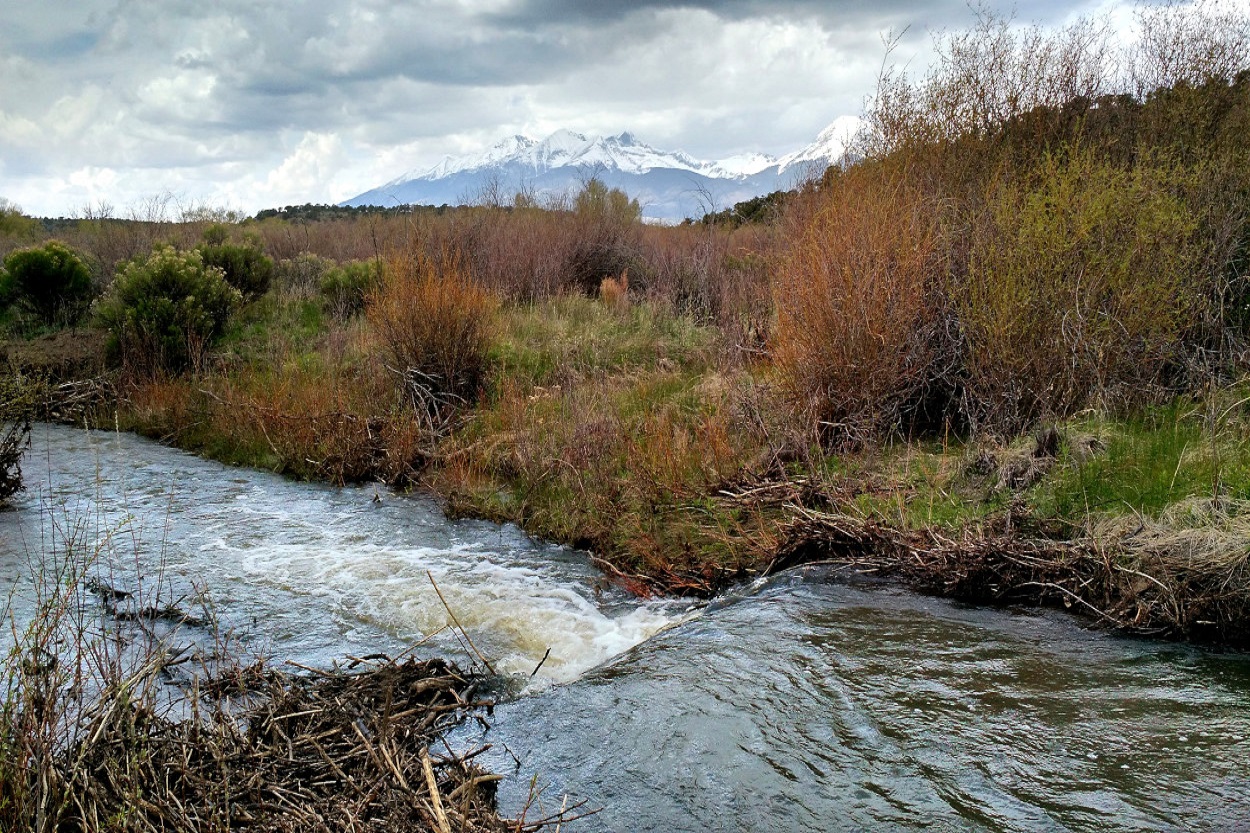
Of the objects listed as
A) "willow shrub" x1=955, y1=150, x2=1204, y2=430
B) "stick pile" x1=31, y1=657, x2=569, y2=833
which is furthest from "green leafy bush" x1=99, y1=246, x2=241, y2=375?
"willow shrub" x1=955, y1=150, x2=1204, y2=430

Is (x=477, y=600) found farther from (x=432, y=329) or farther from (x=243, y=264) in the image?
(x=243, y=264)

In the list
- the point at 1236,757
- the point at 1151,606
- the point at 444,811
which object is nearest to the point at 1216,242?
the point at 1151,606

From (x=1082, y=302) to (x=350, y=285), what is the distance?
1196 centimetres

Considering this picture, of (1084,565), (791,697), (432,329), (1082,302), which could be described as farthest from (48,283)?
(1084,565)

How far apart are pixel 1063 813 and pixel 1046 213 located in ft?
19.2

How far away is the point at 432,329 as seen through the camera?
10352mm

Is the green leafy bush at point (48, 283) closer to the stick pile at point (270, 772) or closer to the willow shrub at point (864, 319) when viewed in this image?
the willow shrub at point (864, 319)

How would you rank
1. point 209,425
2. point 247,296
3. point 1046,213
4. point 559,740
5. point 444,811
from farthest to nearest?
point 247,296
point 209,425
point 1046,213
point 559,740
point 444,811

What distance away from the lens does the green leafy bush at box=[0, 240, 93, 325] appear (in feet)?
47.2

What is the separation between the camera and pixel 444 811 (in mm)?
2955

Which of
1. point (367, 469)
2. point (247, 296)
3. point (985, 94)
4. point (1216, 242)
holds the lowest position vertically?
point (367, 469)

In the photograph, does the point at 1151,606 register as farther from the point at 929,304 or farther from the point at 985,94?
the point at 985,94

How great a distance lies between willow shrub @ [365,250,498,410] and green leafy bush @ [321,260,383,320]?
4.18 metres

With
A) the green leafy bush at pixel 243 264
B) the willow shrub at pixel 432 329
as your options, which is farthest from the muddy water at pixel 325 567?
the green leafy bush at pixel 243 264
